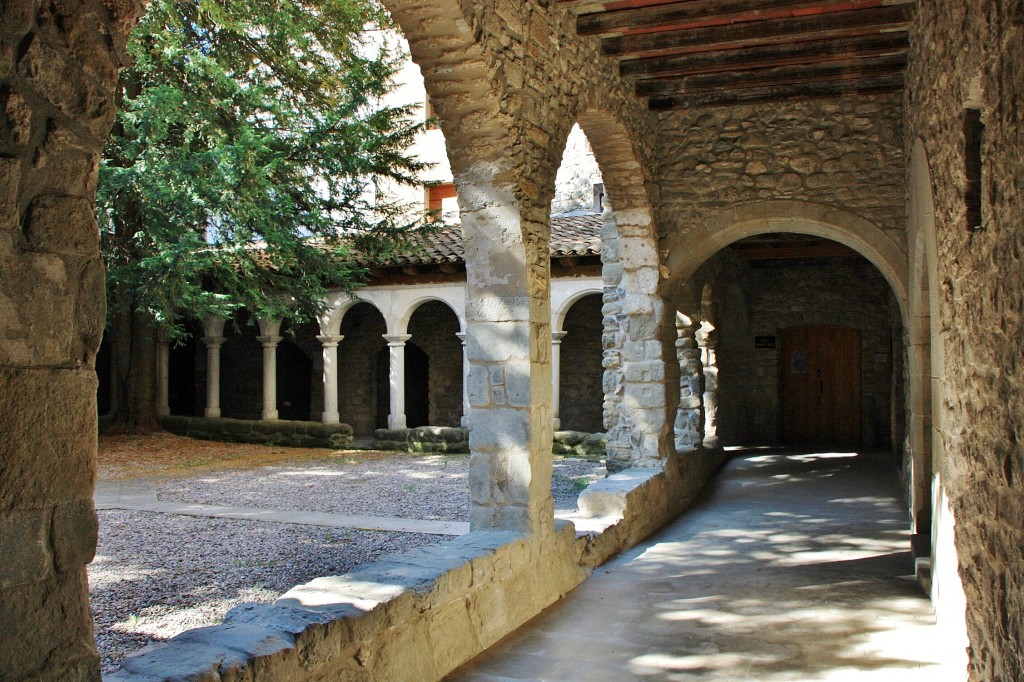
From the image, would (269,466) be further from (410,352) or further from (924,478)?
(924,478)

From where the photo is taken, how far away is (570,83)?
17.1 feet

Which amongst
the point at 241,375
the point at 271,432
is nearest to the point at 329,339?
the point at 271,432

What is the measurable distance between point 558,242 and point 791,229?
19.5ft

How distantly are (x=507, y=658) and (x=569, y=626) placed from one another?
0.54 m

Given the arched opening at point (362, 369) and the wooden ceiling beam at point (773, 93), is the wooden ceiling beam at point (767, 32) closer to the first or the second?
the wooden ceiling beam at point (773, 93)

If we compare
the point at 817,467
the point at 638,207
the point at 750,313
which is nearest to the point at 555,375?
the point at 750,313

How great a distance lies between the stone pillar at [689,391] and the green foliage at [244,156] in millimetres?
4659

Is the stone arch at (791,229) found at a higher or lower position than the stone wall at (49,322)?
higher

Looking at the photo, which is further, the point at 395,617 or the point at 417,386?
the point at 417,386

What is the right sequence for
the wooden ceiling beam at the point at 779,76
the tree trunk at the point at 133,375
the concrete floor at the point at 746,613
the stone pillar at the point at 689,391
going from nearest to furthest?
the concrete floor at the point at 746,613, the wooden ceiling beam at the point at 779,76, the stone pillar at the point at 689,391, the tree trunk at the point at 133,375

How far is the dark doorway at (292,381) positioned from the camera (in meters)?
17.5

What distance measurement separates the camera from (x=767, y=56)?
592 cm

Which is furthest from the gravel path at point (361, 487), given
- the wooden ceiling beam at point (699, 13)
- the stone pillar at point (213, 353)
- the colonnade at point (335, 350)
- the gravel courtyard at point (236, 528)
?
the stone pillar at point (213, 353)

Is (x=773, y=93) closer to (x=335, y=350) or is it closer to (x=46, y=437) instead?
(x=46, y=437)
